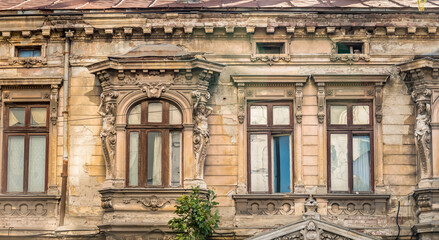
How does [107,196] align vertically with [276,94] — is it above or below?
below

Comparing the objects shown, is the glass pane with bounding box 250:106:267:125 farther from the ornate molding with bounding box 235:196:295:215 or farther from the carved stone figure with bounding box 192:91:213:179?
the ornate molding with bounding box 235:196:295:215

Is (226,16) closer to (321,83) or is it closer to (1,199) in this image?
(321,83)

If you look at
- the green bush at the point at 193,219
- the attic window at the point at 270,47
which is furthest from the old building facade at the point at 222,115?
the green bush at the point at 193,219

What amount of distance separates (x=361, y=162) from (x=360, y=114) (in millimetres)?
1299

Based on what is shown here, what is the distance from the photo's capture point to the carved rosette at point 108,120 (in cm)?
2802

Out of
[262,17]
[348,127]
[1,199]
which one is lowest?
[1,199]

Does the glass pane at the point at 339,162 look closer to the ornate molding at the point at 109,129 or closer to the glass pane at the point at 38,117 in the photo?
the ornate molding at the point at 109,129

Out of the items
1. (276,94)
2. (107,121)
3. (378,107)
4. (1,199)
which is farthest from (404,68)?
(1,199)

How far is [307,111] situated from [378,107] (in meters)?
1.90

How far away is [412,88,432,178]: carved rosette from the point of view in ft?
91.2

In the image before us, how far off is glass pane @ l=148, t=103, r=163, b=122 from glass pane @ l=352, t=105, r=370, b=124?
17.1ft

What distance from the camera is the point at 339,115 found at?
94.4 feet

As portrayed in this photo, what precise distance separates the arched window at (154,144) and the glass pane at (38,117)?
252 cm

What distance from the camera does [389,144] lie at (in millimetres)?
28438
